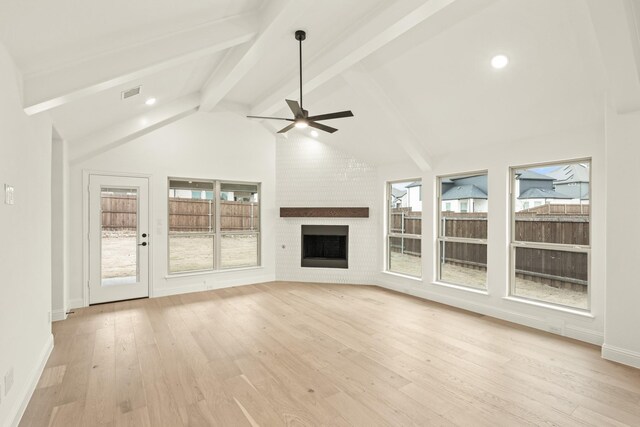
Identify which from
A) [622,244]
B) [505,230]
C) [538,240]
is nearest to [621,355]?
[622,244]

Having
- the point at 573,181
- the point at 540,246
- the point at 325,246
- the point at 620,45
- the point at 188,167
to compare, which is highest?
the point at 620,45

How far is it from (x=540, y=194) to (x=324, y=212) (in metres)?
3.67

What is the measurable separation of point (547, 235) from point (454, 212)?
138 cm

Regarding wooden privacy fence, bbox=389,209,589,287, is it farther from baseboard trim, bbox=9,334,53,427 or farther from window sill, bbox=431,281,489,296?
baseboard trim, bbox=9,334,53,427

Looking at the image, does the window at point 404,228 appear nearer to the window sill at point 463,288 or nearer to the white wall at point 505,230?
the white wall at point 505,230

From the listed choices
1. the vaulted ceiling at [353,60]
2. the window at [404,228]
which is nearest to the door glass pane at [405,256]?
the window at [404,228]

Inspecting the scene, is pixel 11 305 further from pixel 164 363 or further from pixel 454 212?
pixel 454 212

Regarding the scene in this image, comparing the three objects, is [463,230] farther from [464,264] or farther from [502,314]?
[502,314]

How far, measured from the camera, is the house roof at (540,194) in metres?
4.02

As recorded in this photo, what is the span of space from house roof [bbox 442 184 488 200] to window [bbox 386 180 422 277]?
562 millimetres

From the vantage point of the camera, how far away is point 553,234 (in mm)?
4051

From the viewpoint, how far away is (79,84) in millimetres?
2424

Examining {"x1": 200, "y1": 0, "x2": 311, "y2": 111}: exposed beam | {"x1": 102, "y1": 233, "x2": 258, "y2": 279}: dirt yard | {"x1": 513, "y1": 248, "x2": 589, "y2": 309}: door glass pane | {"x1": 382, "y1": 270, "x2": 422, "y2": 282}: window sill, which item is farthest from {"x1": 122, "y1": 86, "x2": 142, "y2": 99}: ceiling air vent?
{"x1": 513, "y1": 248, "x2": 589, "y2": 309}: door glass pane

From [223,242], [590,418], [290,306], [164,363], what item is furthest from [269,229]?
[590,418]
